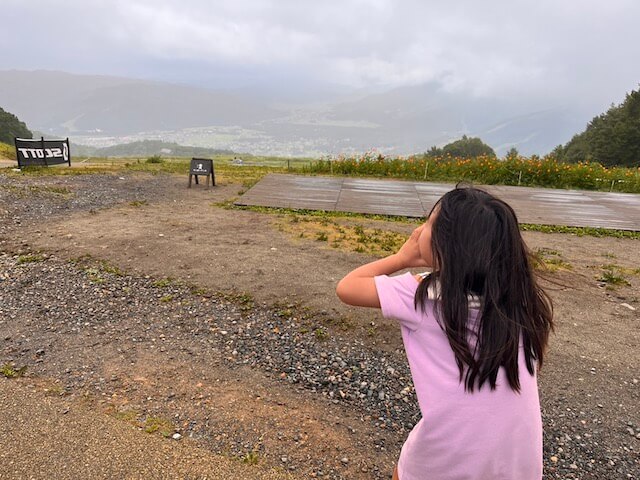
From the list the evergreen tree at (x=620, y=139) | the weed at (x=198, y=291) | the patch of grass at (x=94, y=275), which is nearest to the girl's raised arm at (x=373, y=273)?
the weed at (x=198, y=291)

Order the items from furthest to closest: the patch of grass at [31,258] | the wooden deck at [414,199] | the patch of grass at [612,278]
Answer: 1. the wooden deck at [414,199]
2. the patch of grass at [612,278]
3. the patch of grass at [31,258]

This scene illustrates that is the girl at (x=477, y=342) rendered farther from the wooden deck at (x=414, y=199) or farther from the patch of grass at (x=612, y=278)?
the wooden deck at (x=414, y=199)

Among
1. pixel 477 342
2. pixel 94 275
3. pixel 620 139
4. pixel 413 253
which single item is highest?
pixel 620 139

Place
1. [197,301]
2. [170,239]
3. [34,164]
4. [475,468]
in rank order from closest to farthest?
[475,468] → [197,301] → [170,239] → [34,164]

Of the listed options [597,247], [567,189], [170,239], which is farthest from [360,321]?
[567,189]

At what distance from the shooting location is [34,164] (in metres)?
15.8

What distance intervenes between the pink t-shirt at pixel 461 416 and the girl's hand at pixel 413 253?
0.08 m

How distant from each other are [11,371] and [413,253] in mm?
4034

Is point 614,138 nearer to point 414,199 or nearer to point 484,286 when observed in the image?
point 414,199

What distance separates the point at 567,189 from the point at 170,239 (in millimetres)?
14892

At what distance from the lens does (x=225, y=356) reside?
4.25 meters

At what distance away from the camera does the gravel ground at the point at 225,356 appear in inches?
126

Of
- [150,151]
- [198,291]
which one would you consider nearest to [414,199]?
[198,291]

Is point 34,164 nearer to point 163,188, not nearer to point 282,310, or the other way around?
point 163,188
